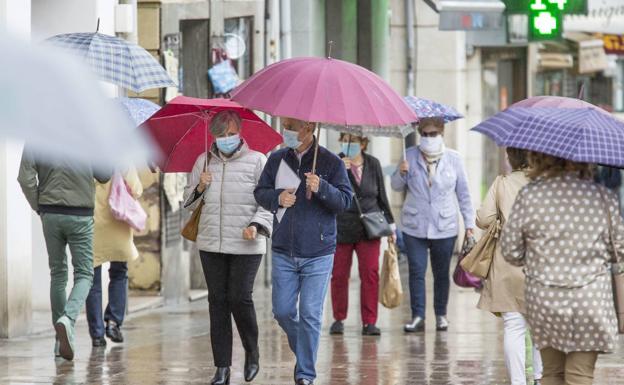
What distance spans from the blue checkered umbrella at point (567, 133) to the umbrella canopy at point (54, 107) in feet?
10.2

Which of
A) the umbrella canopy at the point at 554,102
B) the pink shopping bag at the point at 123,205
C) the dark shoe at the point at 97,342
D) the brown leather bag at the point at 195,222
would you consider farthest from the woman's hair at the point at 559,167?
the dark shoe at the point at 97,342

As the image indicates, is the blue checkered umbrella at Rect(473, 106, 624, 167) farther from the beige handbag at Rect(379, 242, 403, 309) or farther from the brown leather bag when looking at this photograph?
the beige handbag at Rect(379, 242, 403, 309)

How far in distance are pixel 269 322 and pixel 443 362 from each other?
122 inches

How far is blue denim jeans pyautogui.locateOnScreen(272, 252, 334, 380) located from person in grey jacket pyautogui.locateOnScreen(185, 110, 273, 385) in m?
0.22

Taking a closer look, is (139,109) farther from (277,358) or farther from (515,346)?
(515,346)

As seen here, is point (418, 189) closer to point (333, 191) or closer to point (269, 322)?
point (269, 322)

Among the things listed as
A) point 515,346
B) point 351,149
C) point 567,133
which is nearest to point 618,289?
point 567,133

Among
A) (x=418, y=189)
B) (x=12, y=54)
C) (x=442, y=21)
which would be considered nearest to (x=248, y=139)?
(x=418, y=189)

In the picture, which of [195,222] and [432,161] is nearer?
[195,222]

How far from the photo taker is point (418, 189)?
13469 millimetres

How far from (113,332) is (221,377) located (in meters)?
2.62

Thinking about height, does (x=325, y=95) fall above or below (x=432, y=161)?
above

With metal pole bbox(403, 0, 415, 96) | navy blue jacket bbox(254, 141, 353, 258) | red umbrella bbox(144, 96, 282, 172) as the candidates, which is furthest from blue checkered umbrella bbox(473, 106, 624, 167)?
metal pole bbox(403, 0, 415, 96)

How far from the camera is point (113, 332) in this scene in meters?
12.4
